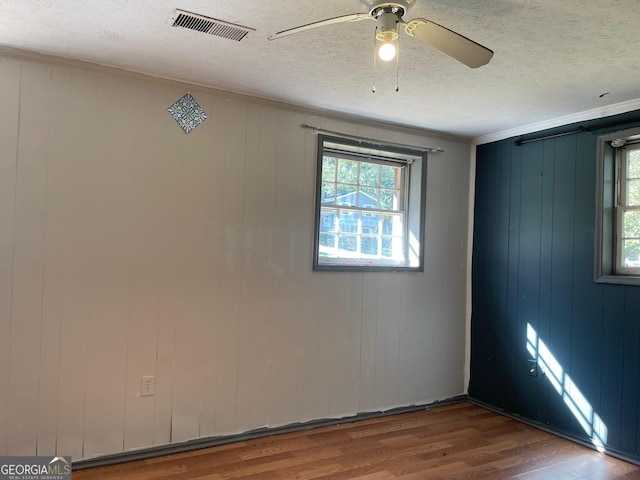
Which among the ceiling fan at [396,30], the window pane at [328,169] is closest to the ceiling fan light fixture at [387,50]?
the ceiling fan at [396,30]

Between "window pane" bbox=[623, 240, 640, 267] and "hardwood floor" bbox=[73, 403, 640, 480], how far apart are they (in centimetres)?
130

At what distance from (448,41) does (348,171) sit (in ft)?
6.47

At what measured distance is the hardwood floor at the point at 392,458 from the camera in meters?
2.67

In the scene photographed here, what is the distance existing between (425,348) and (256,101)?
243 cm

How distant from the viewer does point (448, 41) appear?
1.79 m

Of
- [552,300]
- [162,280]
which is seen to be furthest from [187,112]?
[552,300]

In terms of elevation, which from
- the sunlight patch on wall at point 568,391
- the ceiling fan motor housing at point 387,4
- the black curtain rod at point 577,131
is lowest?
the sunlight patch on wall at point 568,391

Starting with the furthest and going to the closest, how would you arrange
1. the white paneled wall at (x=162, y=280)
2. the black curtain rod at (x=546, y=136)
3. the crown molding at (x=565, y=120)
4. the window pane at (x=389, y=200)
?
the window pane at (x=389, y=200), the black curtain rod at (x=546, y=136), the crown molding at (x=565, y=120), the white paneled wall at (x=162, y=280)

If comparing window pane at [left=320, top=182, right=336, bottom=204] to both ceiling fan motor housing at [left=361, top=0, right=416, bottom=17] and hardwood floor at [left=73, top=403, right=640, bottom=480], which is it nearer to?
hardwood floor at [left=73, top=403, right=640, bottom=480]

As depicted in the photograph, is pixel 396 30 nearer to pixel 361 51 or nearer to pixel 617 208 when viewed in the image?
pixel 361 51

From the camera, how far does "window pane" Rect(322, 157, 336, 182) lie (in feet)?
11.9

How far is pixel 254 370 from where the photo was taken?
10.4ft

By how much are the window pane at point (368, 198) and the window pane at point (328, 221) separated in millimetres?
280

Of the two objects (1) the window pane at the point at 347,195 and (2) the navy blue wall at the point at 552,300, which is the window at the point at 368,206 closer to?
(1) the window pane at the point at 347,195
